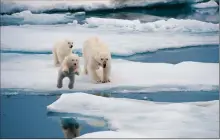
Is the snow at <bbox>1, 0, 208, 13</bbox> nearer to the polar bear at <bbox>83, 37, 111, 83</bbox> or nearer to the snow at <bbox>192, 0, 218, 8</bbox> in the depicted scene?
the snow at <bbox>192, 0, 218, 8</bbox>

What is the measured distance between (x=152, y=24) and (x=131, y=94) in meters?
0.39

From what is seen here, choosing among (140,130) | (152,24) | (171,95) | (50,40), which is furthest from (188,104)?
(50,40)

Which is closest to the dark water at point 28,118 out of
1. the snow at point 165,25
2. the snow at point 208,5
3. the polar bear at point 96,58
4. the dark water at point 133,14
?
the polar bear at point 96,58

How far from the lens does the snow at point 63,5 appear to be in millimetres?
2438

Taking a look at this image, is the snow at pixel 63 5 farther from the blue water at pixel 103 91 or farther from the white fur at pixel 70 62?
the white fur at pixel 70 62

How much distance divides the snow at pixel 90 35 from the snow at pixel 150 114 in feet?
0.90

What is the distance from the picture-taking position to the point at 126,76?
7.96ft

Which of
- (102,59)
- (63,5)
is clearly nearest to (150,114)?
(102,59)

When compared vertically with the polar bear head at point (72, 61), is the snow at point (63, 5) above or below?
above

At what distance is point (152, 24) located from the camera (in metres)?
2.44

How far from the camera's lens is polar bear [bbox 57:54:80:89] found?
2344 mm

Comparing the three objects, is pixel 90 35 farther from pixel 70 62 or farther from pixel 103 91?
pixel 103 91

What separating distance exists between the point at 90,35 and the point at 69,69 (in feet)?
0.74

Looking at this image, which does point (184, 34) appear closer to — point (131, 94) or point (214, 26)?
point (214, 26)
